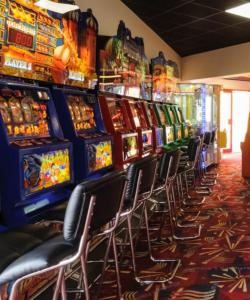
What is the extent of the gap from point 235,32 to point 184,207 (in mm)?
3286

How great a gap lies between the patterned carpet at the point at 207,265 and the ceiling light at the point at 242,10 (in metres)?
2.68

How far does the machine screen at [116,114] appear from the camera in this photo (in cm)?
344

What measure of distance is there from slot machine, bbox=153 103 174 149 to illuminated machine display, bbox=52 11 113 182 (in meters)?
1.75

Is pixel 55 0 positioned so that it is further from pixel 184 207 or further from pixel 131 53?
pixel 184 207

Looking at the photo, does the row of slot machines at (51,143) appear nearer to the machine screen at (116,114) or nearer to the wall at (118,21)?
the machine screen at (116,114)

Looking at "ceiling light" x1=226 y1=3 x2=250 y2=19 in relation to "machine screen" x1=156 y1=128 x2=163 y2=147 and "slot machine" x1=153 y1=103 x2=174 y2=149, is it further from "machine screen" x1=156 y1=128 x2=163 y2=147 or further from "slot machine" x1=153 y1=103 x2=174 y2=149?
"machine screen" x1=156 y1=128 x2=163 y2=147

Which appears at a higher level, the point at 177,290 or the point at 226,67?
the point at 226,67

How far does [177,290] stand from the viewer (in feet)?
8.07

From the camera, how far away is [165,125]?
4957 millimetres

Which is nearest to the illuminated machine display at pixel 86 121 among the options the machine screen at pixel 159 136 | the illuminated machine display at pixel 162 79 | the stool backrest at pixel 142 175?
the stool backrest at pixel 142 175

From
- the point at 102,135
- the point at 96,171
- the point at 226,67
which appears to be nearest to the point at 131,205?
the point at 96,171

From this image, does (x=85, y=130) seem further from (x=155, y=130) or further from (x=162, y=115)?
(x=162, y=115)

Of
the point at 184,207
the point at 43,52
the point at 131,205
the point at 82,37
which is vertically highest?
the point at 82,37

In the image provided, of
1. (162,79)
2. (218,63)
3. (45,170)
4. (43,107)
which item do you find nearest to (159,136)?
(162,79)
